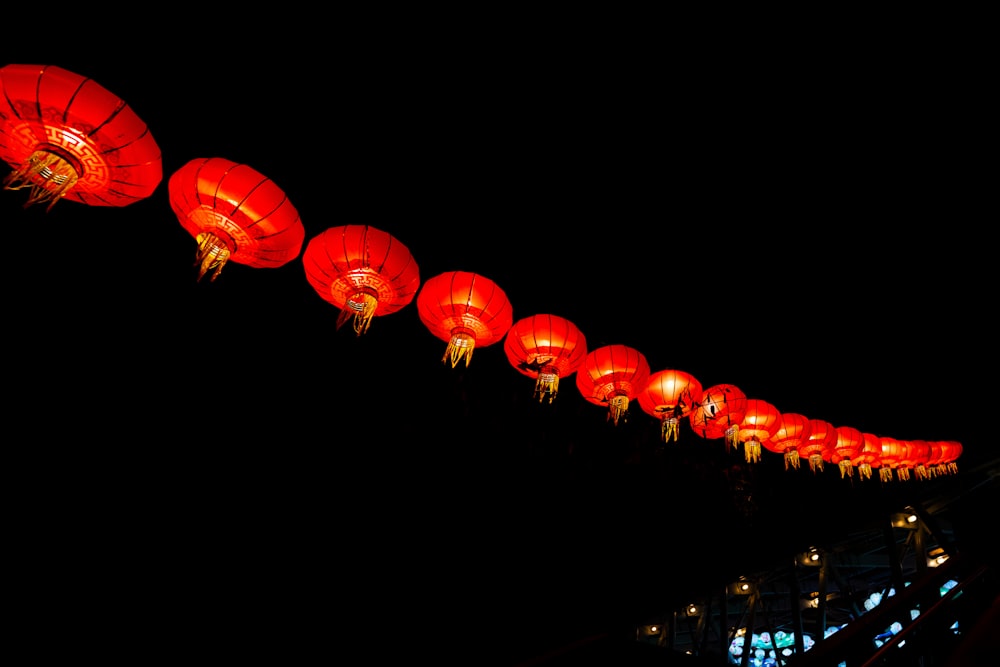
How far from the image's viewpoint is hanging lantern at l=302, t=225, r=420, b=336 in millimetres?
3074

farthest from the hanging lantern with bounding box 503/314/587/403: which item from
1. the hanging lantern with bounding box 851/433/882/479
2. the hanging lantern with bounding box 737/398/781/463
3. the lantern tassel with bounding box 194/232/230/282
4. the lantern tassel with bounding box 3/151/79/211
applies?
the hanging lantern with bounding box 851/433/882/479

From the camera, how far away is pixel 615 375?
432 cm

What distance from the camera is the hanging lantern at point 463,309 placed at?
3.49 m

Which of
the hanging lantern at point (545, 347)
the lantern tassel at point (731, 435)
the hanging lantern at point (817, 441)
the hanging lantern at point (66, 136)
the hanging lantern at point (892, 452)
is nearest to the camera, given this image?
the hanging lantern at point (66, 136)

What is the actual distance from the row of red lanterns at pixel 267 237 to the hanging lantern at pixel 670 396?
13mm

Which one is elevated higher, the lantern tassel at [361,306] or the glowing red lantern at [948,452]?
the glowing red lantern at [948,452]

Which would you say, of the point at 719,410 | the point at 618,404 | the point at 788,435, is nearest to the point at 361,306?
the point at 618,404

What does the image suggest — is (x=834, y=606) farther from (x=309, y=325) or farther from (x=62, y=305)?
(x=62, y=305)

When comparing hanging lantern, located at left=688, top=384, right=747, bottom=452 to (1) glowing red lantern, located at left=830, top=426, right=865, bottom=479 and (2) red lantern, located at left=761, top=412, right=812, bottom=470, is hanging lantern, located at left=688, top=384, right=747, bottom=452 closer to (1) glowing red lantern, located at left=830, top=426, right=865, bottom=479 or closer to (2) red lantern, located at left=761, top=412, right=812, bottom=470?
(2) red lantern, located at left=761, top=412, right=812, bottom=470

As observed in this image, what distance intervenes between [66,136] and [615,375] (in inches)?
169

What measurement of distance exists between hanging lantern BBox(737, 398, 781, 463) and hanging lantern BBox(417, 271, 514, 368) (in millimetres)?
4174

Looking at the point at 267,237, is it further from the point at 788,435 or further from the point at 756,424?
the point at 788,435

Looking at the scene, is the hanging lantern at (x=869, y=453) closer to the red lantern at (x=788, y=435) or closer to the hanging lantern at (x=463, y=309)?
the red lantern at (x=788, y=435)

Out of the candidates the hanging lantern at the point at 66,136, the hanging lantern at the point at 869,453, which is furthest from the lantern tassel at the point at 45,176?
the hanging lantern at the point at 869,453
